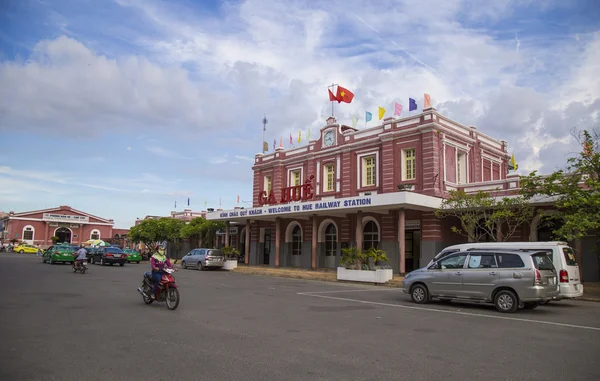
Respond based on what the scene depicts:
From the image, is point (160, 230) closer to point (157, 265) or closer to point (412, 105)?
point (412, 105)

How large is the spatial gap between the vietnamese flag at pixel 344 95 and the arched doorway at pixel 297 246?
9.61m

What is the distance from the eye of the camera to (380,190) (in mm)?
27516

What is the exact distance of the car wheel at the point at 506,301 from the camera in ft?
39.4

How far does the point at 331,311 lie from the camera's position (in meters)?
11.7

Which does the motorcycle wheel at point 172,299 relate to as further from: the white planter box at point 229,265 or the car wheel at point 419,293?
the white planter box at point 229,265

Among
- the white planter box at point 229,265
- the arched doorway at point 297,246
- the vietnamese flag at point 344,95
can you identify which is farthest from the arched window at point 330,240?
the vietnamese flag at point 344,95

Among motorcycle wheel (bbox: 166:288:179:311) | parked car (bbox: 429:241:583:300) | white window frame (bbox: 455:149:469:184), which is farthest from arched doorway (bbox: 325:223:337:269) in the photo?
motorcycle wheel (bbox: 166:288:179:311)

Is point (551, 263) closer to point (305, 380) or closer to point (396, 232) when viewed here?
point (305, 380)

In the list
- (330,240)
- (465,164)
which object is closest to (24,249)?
(330,240)

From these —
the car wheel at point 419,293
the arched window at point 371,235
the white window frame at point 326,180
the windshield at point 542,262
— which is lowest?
the car wheel at point 419,293

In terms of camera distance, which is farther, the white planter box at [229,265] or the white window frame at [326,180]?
the white planter box at [229,265]

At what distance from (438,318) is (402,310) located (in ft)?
4.93

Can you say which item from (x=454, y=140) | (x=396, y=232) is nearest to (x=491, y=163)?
(x=454, y=140)

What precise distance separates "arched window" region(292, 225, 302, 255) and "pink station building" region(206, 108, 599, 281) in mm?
72
